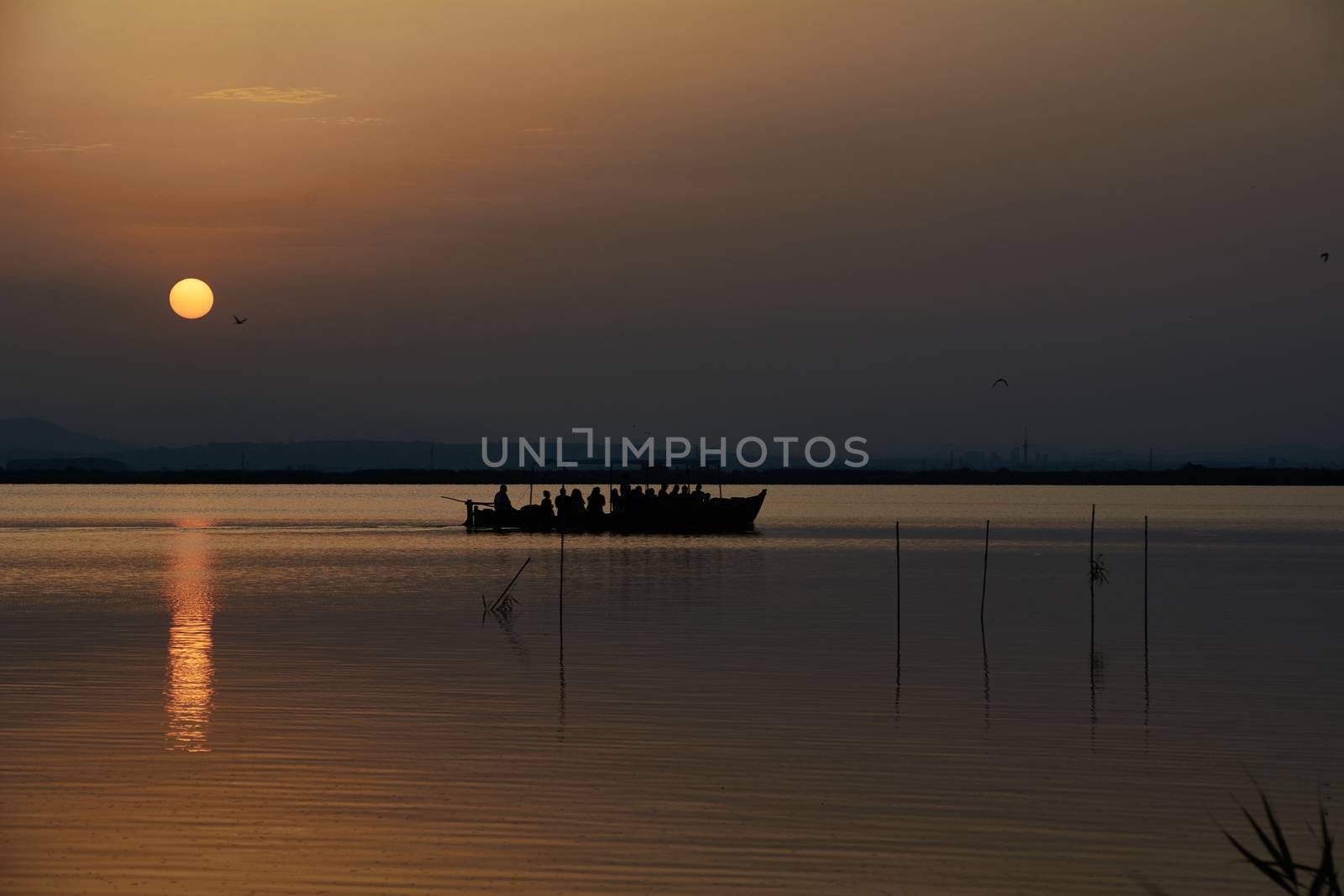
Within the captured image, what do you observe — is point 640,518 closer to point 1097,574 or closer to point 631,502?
point 631,502

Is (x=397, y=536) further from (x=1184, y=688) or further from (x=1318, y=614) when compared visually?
(x=1184, y=688)

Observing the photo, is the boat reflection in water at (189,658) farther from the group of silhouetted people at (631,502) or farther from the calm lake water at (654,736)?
the group of silhouetted people at (631,502)

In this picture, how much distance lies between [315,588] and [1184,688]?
2449 centimetres

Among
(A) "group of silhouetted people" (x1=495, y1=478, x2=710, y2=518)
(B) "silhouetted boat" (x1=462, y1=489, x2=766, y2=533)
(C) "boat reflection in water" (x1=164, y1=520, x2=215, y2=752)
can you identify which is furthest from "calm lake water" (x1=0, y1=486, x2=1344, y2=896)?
(A) "group of silhouetted people" (x1=495, y1=478, x2=710, y2=518)

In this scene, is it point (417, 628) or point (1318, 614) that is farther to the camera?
point (1318, 614)

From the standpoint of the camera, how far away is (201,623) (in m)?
30.6

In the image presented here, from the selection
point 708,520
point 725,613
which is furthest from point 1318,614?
point 708,520

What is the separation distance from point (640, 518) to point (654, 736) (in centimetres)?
5025

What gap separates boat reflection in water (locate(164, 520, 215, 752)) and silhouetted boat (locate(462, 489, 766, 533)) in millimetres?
17838

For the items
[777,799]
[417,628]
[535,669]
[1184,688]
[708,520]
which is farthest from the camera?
[708,520]

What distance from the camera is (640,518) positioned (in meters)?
67.1

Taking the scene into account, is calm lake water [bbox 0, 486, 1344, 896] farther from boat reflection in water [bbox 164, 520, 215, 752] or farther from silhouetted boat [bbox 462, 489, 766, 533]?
silhouetted boat [bbox 462, 489, 766, 533]

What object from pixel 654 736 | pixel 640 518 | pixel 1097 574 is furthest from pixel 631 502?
pixel 654 736

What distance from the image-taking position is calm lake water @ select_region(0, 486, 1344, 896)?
1152cm
